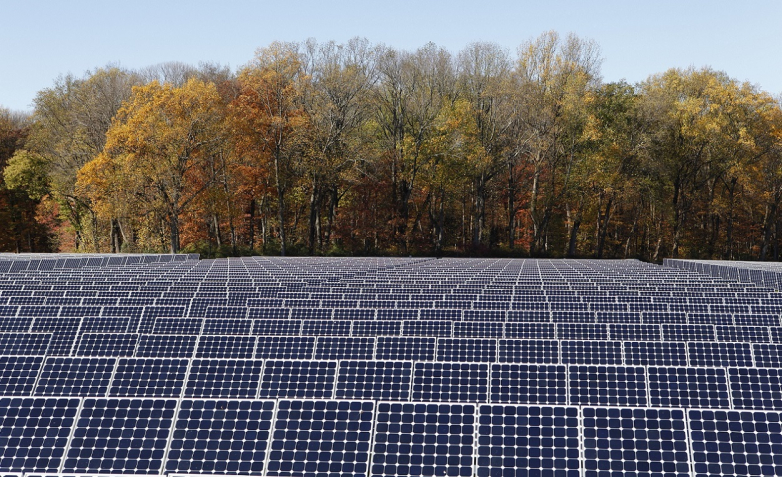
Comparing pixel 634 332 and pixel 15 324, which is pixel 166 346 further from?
pixel 634 332

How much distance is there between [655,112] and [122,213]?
141 ft

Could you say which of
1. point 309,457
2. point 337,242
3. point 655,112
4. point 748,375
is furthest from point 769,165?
point 309,457

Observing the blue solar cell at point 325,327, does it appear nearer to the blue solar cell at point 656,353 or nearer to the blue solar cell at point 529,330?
the blue solar cell at point 529,330

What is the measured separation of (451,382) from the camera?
32.3 feet

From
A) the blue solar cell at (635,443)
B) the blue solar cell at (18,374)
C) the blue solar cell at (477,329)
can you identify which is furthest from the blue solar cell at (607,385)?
the blue solar cell at (18,374)

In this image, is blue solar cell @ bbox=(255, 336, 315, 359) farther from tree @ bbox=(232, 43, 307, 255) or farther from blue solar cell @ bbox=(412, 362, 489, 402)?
tree @ bbox=(232, 43, 307, 255)

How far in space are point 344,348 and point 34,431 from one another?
573 cm

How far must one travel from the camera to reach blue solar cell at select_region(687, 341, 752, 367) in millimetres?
11938

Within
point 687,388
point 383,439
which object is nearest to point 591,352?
point 687,388

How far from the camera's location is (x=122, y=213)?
54.8 meters

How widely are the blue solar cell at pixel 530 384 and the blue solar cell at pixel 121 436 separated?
13.8 feet

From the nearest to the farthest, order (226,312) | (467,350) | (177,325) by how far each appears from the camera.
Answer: (467,350), (177,325), (226,312)

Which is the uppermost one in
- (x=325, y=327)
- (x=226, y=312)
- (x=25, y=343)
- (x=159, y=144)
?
(x=159, y=144)

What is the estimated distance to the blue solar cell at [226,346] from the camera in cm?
1238
